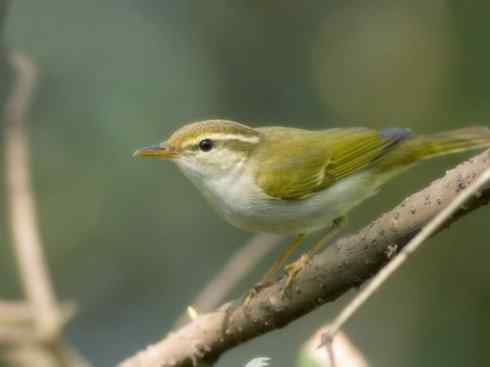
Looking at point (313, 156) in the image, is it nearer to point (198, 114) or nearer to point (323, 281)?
point (323, 281)


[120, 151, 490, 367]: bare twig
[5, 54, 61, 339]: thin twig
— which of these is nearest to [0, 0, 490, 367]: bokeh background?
[120, 151, 490, 367]: bare twig

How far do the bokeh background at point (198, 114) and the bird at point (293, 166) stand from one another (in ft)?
6.26

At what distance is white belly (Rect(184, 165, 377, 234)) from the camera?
376 cm

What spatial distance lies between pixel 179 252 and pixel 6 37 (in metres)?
2.21

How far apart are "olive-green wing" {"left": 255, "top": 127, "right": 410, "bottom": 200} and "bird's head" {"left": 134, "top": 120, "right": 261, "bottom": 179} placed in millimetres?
129

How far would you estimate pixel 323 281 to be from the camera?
8.57 feet

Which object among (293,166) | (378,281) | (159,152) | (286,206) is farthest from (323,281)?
(159,152)

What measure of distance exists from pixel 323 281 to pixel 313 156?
61.2 inches

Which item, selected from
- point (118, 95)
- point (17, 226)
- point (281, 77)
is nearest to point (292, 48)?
point (281, 77)

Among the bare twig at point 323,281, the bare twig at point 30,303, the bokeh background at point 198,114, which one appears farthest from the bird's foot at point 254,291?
the bokeh background at point 198,114

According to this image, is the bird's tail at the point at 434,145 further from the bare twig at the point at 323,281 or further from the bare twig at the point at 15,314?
the bare twig at the point at 15,314

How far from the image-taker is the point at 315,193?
389 centimetres

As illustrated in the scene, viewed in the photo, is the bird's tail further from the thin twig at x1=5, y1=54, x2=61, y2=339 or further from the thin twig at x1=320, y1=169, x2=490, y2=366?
the thin twig at x1=5, y1=54, x2=61, y2=339

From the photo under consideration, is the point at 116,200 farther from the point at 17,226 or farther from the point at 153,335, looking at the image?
the point at 17,226
